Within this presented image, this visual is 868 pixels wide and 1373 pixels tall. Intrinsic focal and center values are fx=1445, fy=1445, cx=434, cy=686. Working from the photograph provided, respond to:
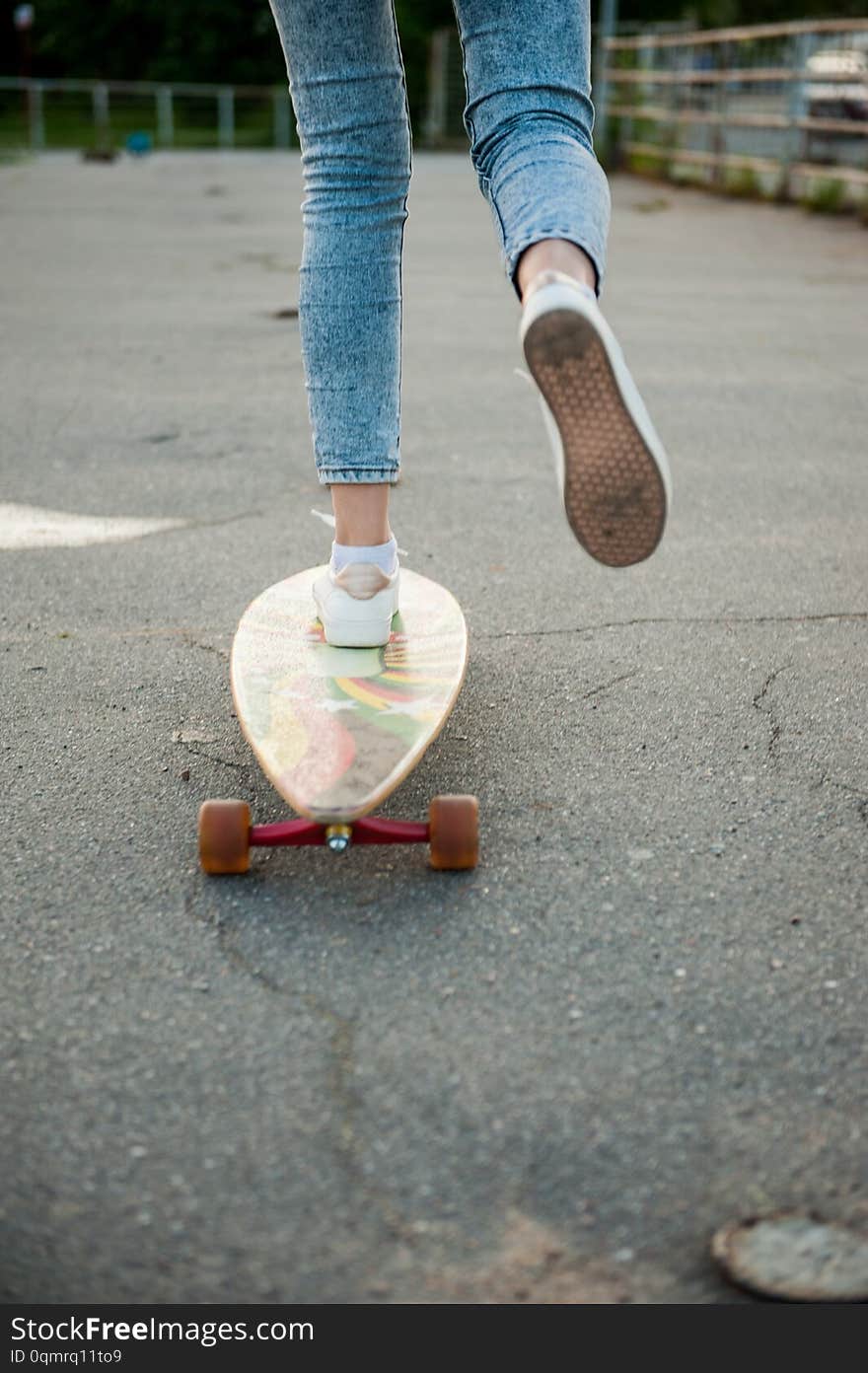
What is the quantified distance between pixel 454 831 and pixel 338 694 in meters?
0.38

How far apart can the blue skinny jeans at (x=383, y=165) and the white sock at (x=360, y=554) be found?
4.6 inches

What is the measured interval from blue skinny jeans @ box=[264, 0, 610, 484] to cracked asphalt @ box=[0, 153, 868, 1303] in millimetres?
628

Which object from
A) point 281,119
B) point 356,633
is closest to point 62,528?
point 356,633

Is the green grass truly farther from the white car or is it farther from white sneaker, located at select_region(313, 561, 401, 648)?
white sneaker, located at select_region(313, 561, 401, 648)

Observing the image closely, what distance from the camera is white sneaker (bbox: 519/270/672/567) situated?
1.87 meters

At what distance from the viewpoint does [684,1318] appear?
1306 millimetres

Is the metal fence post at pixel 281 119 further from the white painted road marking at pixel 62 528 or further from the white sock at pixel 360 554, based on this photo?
the white sock at pixel 360 554

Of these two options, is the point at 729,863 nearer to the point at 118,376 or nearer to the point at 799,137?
the point at 118,376

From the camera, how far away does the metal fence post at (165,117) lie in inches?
1225

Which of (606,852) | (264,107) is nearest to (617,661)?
(606,852)

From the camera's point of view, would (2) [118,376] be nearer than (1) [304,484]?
No

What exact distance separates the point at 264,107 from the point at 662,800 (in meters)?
35.6

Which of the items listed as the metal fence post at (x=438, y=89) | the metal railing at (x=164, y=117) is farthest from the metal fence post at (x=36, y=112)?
the metal fence post at (x=438, y=89)

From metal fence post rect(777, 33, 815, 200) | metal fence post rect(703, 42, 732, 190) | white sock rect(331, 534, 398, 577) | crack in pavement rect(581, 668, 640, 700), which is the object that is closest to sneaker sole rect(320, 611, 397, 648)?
white sock rect(331, 534, 398, 577)
